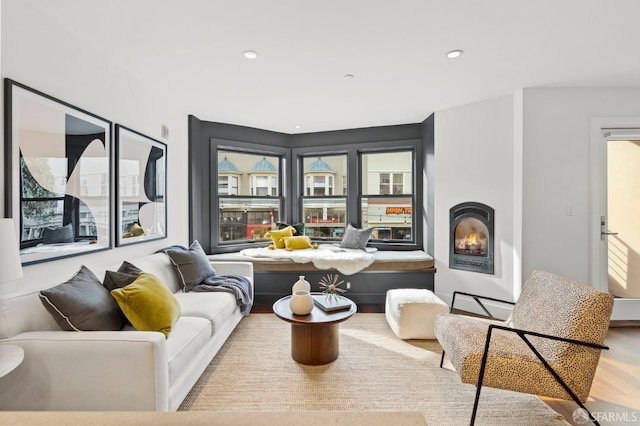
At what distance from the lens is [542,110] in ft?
10.6

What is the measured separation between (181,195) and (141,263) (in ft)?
4.64

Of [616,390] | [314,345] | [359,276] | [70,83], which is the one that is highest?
[70,83]

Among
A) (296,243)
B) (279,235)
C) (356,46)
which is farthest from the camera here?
(279,235)

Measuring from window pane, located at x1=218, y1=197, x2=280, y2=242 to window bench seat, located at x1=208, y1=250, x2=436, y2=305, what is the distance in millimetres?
742

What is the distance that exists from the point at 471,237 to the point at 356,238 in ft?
4.92

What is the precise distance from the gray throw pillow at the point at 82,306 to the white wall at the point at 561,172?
368 centimetres

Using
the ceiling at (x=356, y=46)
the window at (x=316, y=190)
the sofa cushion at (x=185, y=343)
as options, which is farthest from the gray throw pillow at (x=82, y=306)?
the window at (x=316, y=190)

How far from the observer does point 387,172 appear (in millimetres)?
4770

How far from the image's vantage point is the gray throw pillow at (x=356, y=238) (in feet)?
14.6

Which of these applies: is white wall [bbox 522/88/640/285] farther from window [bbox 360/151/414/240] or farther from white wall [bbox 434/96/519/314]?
window [bbox 360/151/414/240]

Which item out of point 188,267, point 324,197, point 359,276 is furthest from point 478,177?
point 188,267

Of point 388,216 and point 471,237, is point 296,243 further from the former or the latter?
point 471,237

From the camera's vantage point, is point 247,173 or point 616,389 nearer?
point 616,389

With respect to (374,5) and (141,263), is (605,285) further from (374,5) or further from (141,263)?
(141,263)
